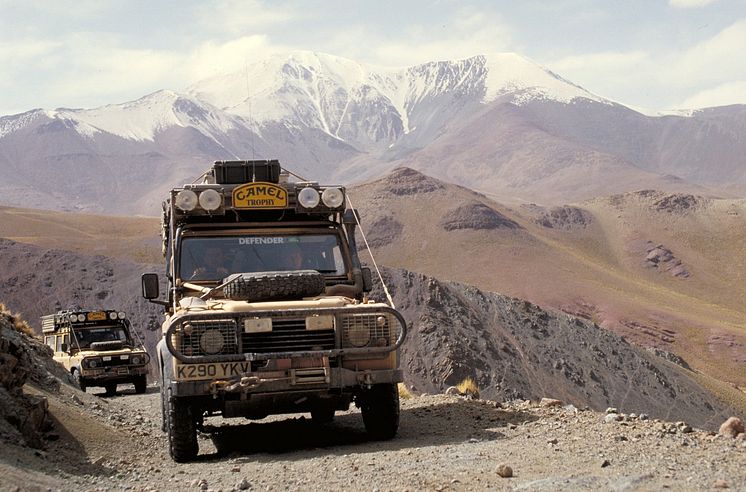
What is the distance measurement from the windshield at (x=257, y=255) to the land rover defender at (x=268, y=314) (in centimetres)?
1

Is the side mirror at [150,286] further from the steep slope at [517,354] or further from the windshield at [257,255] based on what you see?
the steep slope at [517,354]

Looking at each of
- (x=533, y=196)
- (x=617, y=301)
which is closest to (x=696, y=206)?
(x=617, y=301)

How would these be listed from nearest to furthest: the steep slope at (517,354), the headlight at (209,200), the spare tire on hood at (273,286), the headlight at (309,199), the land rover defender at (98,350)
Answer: the spare tire on hood at (273,286), the headlight at (209,200), the headlight at (309,199), the land rover defender at (98,350), the steep slope at (517,354)

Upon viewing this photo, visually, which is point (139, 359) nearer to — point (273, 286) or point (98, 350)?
point (98, 350)

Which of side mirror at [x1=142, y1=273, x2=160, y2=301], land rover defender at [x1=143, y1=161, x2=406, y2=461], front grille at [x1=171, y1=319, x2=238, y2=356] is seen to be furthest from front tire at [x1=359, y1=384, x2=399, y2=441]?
side mirror at [x1=142, y1=273, x2=160, y2=301]

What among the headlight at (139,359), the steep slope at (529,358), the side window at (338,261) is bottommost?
the steep slope at (529,358)

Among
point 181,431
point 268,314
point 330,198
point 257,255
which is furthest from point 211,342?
point 330,198

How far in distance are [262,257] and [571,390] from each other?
2943 centimetres

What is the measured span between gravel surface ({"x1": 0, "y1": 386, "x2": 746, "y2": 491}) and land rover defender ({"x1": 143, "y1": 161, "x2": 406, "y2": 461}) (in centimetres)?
58

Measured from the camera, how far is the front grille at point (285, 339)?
9711 mm

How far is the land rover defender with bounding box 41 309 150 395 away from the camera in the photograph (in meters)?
23.0

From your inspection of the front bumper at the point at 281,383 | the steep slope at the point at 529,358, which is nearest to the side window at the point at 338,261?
the front bumper at the point at 281,383

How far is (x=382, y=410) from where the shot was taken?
10445mm

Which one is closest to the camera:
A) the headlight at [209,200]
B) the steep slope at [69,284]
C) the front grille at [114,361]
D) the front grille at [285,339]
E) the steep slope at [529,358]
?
the front grille at [285,339]
